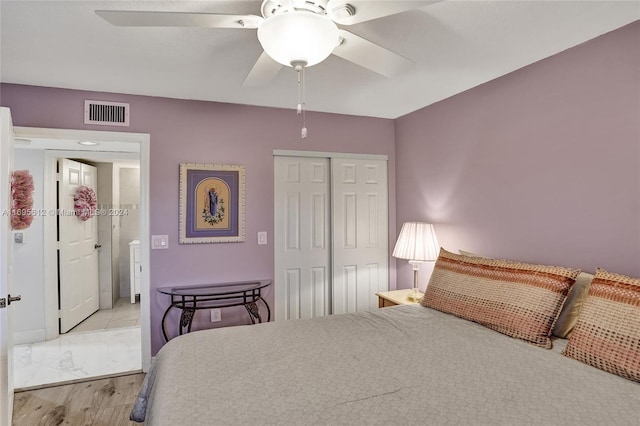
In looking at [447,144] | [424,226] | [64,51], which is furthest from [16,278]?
[447,144]

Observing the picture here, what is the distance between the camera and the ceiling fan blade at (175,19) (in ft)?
Answer: 4.33

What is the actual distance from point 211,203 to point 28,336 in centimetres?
242

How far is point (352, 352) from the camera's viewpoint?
1.69 m

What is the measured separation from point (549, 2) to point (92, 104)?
309 cm

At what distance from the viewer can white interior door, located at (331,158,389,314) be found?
3.61 m

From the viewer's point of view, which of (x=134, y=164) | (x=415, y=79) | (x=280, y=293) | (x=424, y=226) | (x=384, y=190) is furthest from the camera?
(x=134, y=164)

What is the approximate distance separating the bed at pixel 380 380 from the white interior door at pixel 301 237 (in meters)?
1.40

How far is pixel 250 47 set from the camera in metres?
2.09

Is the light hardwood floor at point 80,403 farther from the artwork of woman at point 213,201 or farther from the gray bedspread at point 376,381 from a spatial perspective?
the artwork of woman at point 213,201

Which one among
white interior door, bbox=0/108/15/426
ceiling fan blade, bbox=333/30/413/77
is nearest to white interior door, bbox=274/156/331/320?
ceiling fan blade, bbox=333/30/413/77

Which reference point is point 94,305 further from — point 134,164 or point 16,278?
point 134,164

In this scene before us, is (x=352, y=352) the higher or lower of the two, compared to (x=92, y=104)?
lower

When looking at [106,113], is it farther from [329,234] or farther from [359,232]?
[359,232]

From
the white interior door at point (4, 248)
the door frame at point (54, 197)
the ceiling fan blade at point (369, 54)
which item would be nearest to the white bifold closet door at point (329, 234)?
the door frame at point (54, 197)
